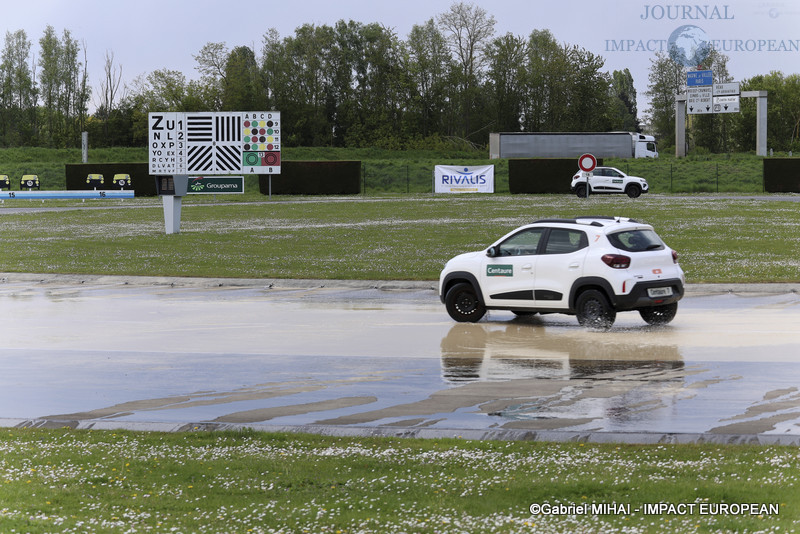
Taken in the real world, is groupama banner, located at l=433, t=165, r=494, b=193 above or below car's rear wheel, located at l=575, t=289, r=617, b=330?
above

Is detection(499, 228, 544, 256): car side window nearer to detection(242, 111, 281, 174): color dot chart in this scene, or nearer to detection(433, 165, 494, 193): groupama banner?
detection(242, 111, 281, 174): color dot chart

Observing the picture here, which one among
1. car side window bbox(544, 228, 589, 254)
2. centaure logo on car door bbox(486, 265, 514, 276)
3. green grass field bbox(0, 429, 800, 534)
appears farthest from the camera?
centaure logo on car door bbox(486, 265, 514, 276)

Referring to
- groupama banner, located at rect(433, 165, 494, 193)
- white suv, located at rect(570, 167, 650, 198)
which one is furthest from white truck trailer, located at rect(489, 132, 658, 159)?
white suv, located at rect(570, 167, 650, 198)

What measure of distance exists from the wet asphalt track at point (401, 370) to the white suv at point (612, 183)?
38418 millimetres

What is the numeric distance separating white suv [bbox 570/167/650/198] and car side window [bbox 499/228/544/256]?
134 feet

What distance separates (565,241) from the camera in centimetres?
1558

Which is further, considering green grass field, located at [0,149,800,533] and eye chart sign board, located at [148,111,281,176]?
eye chart sign board, located at [148,111,281,176]

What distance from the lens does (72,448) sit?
8.15 metres

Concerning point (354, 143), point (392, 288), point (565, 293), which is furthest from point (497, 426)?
point (354, 143)

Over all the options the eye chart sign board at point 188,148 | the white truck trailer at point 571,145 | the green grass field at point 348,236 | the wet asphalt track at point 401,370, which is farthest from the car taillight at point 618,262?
the white truck trailer at point 571,145

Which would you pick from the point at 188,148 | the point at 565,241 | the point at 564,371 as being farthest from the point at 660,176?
the point at 564,371

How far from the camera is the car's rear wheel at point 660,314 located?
15.5 m

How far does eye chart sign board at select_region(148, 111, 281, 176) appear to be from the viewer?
3597 cm

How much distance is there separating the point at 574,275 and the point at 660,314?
5.06 ft
